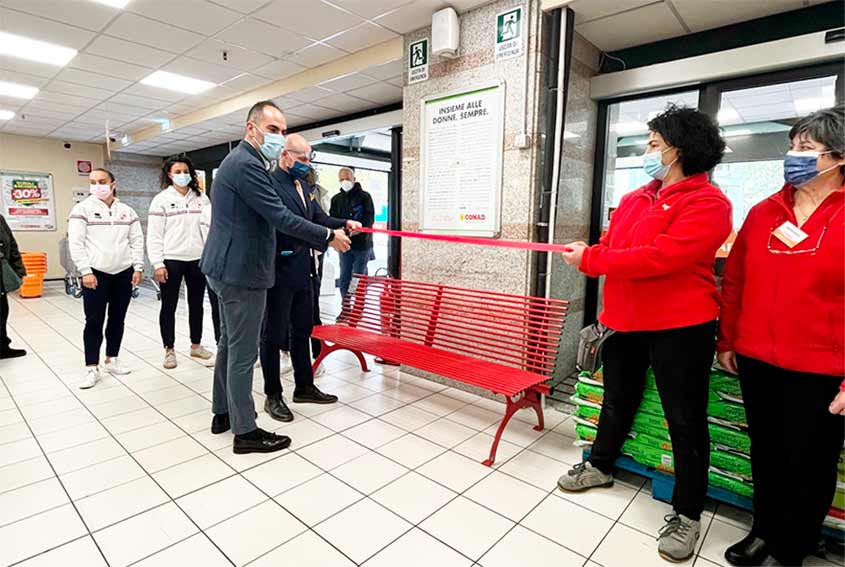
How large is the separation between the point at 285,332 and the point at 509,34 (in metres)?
2.54

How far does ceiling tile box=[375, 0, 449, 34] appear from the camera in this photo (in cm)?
331

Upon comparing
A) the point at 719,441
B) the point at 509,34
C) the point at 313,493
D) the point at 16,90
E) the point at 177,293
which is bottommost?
the point at 313,493

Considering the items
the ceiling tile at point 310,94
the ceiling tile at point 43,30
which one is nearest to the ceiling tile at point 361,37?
the ceiling tile at point 310,94

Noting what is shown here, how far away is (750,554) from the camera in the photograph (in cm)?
169

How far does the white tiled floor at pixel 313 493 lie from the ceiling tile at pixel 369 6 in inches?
113

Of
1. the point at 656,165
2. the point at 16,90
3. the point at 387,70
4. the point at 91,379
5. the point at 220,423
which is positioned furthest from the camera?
the point at 16,90

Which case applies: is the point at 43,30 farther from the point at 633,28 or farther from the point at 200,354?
the point at 633,28

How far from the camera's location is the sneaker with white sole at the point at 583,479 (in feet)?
7.07

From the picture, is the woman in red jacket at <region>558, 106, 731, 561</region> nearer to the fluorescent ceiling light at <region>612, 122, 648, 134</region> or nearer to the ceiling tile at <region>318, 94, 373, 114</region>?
the fluorescent ceiling light at <region>612, 122, 648, 134</region>

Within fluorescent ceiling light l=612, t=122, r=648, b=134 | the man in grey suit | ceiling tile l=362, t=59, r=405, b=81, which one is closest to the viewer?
the man in grey suit

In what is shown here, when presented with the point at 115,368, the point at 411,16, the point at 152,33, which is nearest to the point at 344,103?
the point at 152,33

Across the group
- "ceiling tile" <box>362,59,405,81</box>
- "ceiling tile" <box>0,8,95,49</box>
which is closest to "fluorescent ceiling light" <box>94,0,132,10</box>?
"ceiling tile" <box>0,8,95,49</box>

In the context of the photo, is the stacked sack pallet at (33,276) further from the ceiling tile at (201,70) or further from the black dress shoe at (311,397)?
the black dress shoe at (311,397)

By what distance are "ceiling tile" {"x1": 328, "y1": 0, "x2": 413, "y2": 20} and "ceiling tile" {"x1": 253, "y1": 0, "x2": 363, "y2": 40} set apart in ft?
0.30
